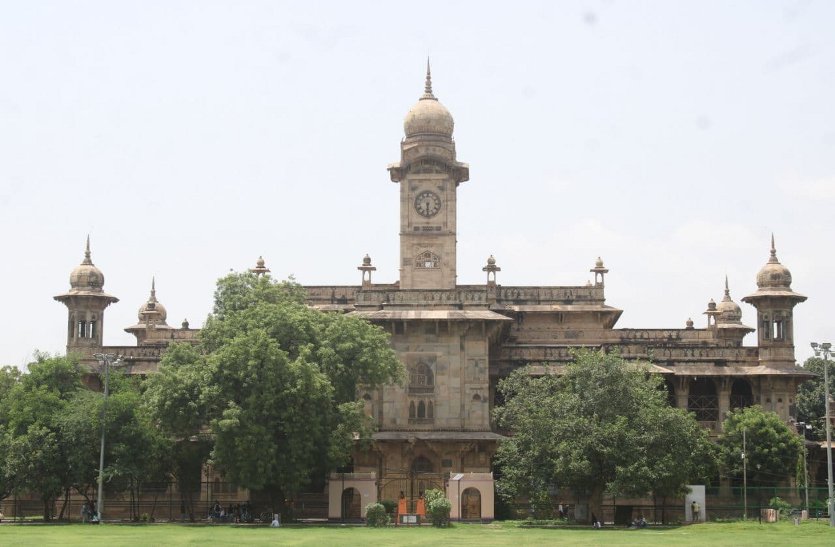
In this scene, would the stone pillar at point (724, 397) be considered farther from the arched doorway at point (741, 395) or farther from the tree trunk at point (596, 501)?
the tree trunk at point (596, 501)

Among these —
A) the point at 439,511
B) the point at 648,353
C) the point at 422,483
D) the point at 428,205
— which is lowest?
the point at 439,511

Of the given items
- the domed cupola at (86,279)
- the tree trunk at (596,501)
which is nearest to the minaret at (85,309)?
the domed cupola at (86,279)

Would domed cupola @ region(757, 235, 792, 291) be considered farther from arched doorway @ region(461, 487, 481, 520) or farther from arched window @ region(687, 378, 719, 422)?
arched doorway @ region(461, 487, 481, 520)

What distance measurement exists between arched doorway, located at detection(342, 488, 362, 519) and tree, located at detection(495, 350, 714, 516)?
21.9 feet

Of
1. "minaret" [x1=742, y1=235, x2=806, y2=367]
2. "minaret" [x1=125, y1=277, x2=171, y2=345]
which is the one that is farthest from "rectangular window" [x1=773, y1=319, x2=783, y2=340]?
"minaret" [x1=125, y1=277, x2=171, y2=345]

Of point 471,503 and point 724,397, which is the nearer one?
point 471,503

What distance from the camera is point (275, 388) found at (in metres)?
55.2

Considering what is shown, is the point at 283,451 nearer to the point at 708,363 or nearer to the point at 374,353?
the point at 374,353

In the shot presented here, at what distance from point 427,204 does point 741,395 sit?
67.0 ft

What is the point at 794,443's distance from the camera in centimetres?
6619

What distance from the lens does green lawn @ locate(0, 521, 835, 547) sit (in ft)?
135

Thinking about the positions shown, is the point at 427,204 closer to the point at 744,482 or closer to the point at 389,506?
the point at 389,506

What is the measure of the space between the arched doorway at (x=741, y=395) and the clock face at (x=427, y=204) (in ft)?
63.1

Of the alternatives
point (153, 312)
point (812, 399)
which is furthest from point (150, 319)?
point (812, 399)
